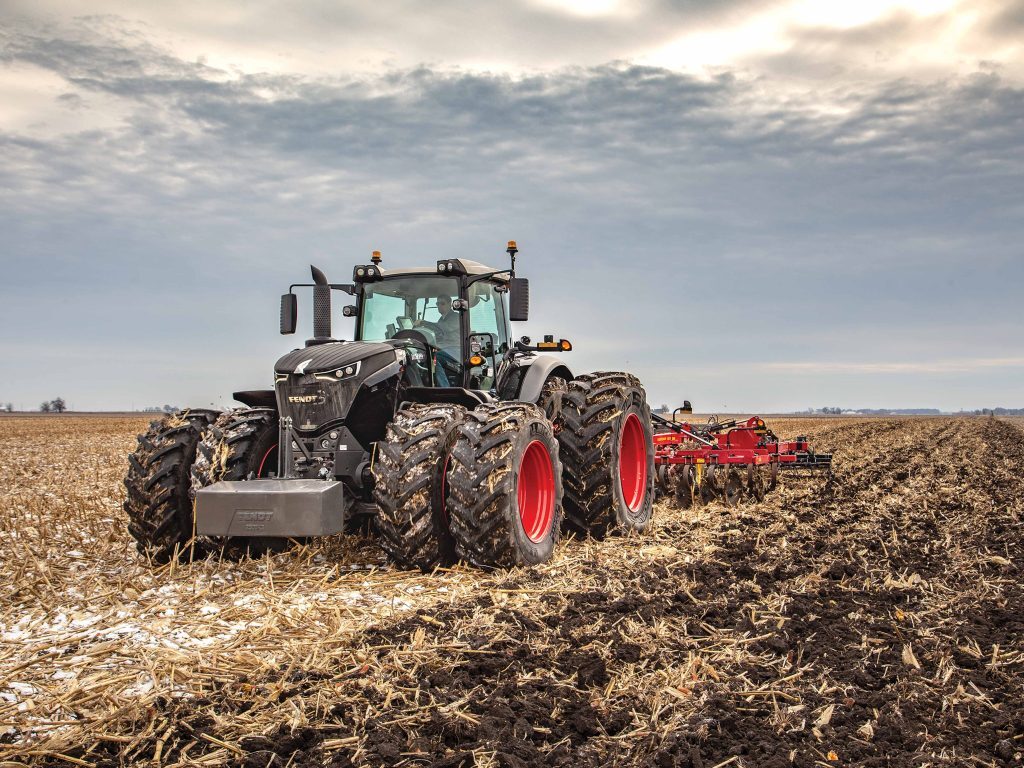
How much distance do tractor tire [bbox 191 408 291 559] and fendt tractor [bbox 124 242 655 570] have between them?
0.01 m

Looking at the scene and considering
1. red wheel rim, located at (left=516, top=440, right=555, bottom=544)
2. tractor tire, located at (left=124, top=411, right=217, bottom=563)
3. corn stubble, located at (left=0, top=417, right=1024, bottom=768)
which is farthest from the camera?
red wheel rim, located at (left=516, top=440, right=555, bottom=544)

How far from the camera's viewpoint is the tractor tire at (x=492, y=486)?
6453 mm

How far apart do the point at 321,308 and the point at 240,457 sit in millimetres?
1821

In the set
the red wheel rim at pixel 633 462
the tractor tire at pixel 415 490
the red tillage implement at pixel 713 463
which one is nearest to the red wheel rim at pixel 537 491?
the tractor tire at pixel 415 490

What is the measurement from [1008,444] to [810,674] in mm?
24705

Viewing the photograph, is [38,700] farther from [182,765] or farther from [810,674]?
[810,674]

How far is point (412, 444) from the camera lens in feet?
21.2

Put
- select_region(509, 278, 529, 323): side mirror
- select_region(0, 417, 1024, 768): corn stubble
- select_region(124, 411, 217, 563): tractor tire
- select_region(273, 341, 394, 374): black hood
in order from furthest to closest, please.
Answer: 1. select_region(509, 278, 529, 323): side mirror
2. select_region(124, 411, 217, 563): tractor tire
3. select_region(273, 341, 394, 374): black hood
4. select_region(0, 417, 1024, 768): corn stubble

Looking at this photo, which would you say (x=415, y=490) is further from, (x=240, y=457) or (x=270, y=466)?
(x=270, y=466)

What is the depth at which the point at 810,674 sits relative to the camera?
4836 millimetres

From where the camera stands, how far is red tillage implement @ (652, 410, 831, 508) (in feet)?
38.3

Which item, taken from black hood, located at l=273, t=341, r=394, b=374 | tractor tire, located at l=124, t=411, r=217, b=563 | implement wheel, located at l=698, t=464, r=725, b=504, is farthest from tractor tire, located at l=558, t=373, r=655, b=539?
tractor tire, located at l=124, t=411, r=217, b=563

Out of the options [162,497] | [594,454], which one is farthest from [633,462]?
[162,497]

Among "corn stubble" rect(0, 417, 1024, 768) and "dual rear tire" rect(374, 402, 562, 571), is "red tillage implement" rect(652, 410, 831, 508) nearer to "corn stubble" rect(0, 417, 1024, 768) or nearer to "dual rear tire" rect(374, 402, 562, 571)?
"corn stubble" rect(0, 417, 1024, 768)
